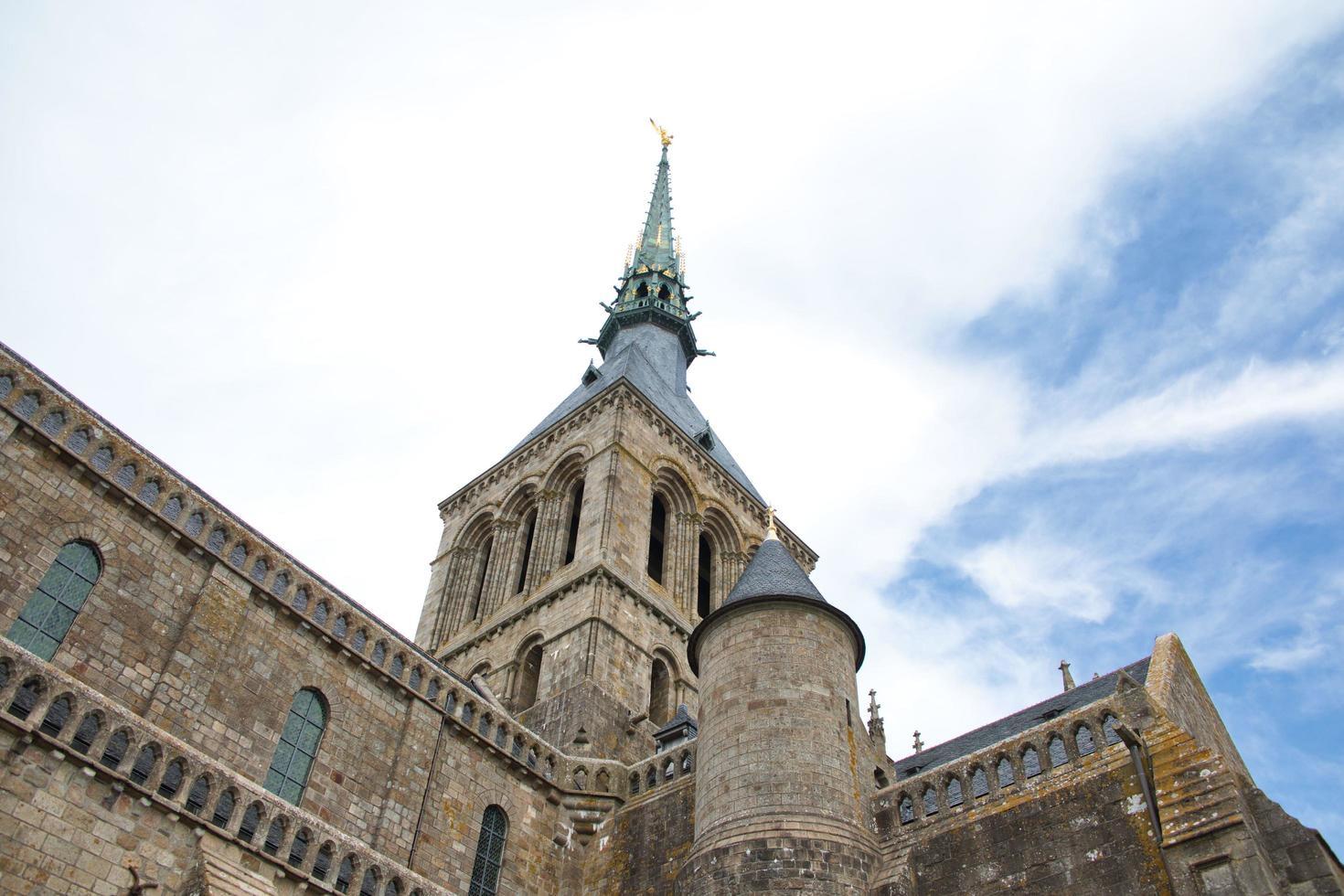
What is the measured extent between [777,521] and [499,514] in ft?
30.6

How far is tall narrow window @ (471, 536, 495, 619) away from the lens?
30.1 m

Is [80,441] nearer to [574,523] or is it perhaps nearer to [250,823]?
[250,823]

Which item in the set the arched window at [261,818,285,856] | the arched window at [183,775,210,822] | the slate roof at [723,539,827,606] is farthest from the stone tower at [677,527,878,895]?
the arched window at [183,775,210,822]

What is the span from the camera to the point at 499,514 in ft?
104

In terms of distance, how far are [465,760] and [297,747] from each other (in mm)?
3342

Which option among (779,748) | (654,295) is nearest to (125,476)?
(779,748)

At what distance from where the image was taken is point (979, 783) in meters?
14.4

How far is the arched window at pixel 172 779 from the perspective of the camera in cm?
1191

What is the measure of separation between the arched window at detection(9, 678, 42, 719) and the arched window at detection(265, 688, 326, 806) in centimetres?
412

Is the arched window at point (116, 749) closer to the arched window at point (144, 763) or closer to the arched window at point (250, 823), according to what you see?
the arched window at point (144, 763)


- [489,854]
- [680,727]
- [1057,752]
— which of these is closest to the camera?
[1057,752]

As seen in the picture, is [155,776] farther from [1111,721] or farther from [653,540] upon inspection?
[653,540]

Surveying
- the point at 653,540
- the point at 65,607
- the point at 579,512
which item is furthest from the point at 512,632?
the point at 65,607

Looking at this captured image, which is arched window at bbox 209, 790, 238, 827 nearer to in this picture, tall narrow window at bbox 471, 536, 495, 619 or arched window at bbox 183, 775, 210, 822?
arched window at bbox 183, 775, 210, 822
